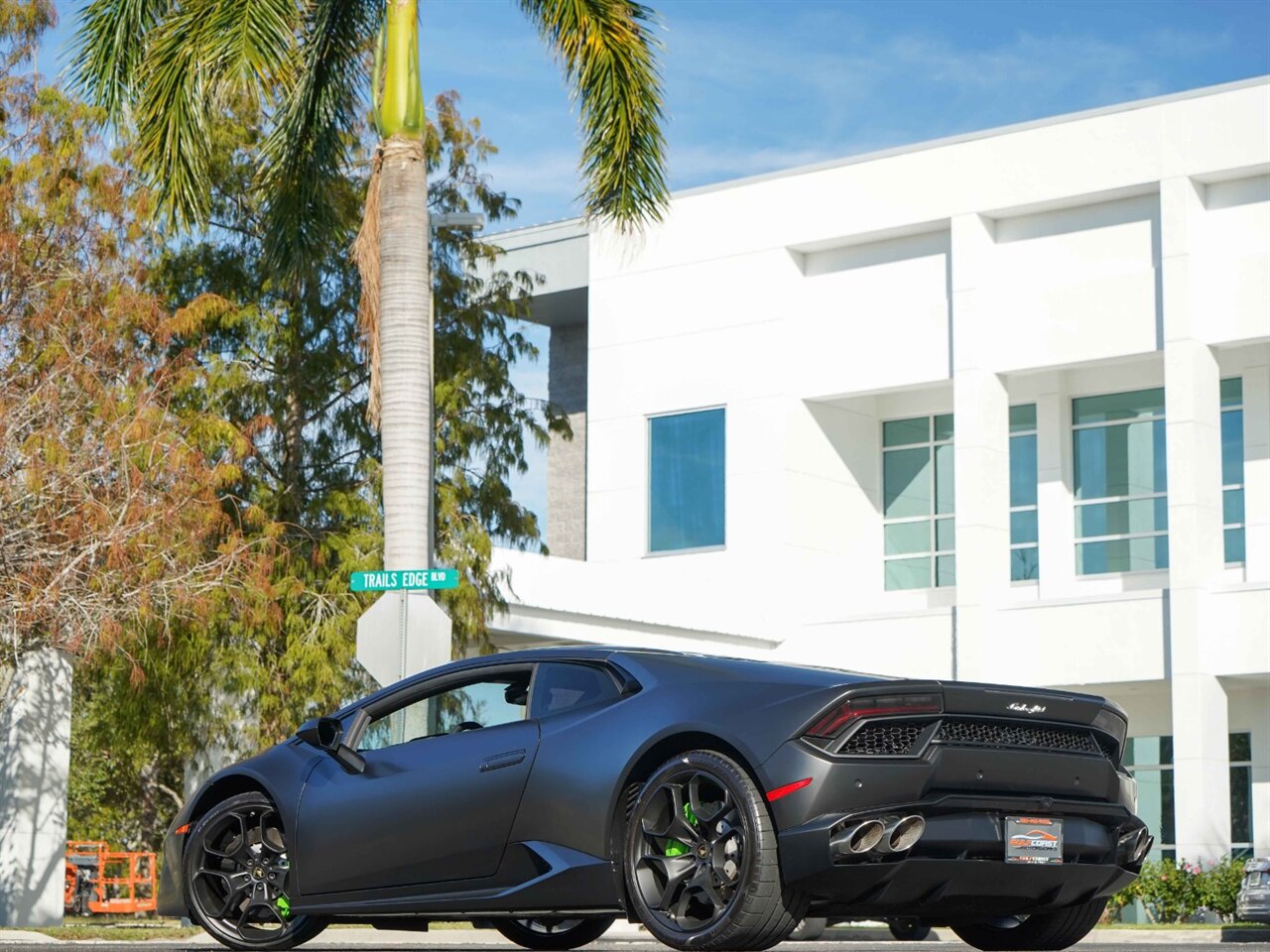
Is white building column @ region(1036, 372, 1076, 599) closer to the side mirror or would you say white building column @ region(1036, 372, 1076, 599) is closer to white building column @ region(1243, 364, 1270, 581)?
white building column @ region(1243, 364, 1270, 581)

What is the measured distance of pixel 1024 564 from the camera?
3356cm

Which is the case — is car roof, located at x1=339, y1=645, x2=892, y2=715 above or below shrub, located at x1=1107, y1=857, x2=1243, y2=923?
above

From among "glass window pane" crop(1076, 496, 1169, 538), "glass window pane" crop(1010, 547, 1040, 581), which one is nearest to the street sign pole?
"glass window pane" crop(1076, 496, 1169, 538)

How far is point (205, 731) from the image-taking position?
72.0 feet

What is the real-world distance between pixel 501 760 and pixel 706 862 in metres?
1.11

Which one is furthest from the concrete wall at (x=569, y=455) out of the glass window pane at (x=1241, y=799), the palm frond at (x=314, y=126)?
the palm frond at (x=314, y=126)

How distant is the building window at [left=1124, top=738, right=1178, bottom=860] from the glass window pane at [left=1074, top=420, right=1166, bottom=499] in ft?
13.2

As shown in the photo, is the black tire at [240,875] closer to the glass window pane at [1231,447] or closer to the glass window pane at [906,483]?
the glass window pane at [1231,447]

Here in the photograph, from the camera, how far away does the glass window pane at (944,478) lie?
34719mm

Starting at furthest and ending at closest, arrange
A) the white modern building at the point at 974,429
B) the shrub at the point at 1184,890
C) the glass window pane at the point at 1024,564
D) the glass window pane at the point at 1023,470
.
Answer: the glass window pane at the point at 1023,470 < the glass window pane at the point at 1024,564 < the white modern building at the point at 974,429 < the shrub at the point at 1184,890

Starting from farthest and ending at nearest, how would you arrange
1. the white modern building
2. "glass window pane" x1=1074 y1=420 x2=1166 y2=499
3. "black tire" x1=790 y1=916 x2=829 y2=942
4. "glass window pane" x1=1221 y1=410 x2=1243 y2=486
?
"glass window pane" x1=1074 y1=420 x2=1166 y2=499 < "glass window pane" x1=1221 y1=410 x2=1243 y2=486 < the white modern building < "black tire" x1=790 y1=916 x2=829 y2=942

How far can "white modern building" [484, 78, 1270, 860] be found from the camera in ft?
96.9

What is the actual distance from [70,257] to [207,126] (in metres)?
3.52

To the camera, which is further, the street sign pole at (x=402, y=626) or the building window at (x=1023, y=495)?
the building window at (x=1023, y=495)
